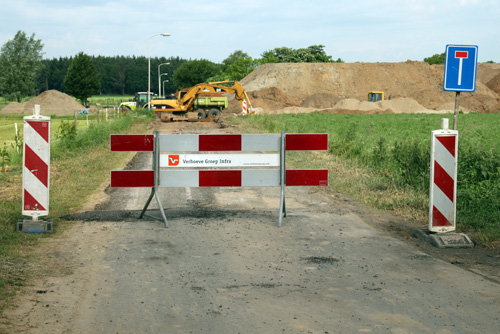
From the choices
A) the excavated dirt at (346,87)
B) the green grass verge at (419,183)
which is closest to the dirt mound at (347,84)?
the excavated dirt at (346,87)

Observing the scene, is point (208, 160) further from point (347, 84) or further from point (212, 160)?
point (347, 84)

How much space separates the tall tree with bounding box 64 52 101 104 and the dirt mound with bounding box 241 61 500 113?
25.7 m

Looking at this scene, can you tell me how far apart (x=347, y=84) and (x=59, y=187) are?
76.2 metres

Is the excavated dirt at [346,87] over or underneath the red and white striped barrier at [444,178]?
over

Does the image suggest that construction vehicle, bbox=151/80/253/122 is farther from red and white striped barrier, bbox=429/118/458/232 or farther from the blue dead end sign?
red and white striped barrier, bbox=429/118/458/232

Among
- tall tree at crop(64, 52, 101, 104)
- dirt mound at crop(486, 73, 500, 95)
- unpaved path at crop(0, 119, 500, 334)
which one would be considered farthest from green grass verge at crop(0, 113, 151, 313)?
tall tree at crop(64, 52, 101, 104)

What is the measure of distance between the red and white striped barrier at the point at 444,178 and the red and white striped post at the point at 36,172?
4930 mm

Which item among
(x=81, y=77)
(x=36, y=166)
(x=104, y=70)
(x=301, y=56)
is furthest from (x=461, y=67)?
(x=104, y=70)

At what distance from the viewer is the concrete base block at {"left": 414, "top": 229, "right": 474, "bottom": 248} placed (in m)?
7.15

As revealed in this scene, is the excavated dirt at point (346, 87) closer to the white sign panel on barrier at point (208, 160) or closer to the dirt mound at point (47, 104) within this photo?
the dirt mound at point (47, 104)

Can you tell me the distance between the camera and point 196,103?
139 feet

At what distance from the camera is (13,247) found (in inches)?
258

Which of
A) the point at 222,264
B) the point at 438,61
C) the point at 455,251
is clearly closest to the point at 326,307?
the point at 222,264

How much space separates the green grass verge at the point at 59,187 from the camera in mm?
5707
